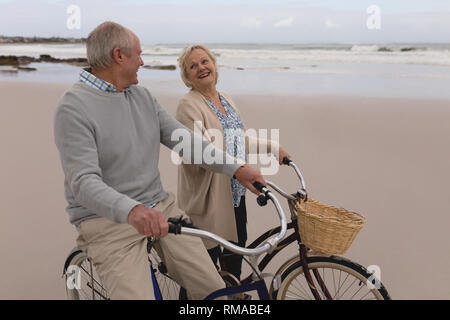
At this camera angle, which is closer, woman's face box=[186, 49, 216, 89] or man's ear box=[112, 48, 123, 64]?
man's ear box=[112, 48, 123, 64]

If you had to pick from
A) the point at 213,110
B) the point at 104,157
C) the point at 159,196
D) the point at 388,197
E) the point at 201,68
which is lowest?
the point at 388,197

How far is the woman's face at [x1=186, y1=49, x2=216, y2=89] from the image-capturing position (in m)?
2.18

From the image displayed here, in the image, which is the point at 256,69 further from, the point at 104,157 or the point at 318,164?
the point at 104,157

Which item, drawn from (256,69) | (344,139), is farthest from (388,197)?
(256,69)

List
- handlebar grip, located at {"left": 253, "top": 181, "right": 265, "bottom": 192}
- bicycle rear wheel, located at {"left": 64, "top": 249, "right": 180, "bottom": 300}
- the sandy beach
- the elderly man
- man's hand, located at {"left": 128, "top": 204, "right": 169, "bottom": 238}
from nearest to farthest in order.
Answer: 1. man's hand, located at {"left": 128, "top": 204, "right": 169, "bottom": 238}
2. the elderly man
3. handlebar grip, located at {"left": 253, "top": 181, "right": 265, "bottom": 192}
4. bicycle rear wheel, located at {"left": 64, "top": 249, "right": 180, "bottom": 300}
5. the sandy beach

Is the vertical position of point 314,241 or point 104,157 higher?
point 104,157

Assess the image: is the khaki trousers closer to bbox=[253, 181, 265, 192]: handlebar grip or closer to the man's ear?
bbox=[253, 181, 265, 192]: handlebar grip

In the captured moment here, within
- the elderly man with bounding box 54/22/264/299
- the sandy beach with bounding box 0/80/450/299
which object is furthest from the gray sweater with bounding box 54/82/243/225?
the sandy beach with bounding box 0/80/450/299

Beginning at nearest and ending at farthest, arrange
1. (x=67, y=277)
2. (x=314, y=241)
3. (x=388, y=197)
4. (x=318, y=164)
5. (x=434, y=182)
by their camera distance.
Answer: (x=314, y=241), (x=67, y=277), (x=388, y=197), (x=434, y=182), (x=318, y=164)

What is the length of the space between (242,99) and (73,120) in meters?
8.20

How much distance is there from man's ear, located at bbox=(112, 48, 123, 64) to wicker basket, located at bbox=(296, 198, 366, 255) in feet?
3.04

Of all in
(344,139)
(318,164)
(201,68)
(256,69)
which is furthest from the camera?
(256,69)
